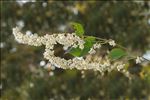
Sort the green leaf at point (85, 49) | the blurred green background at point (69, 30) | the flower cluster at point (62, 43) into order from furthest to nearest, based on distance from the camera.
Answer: the blurred green background at point (69, 30), the green leaf at point (85, 49), the flower cluster at point (62, 43)

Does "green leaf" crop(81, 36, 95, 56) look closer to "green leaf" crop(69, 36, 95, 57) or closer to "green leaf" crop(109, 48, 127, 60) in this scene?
"green leaf" crop(69, 36, 95, 57)

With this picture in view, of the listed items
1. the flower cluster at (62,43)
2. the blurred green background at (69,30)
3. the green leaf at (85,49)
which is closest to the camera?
the flower cluster at (62,43)

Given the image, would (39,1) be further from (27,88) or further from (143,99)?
(143,99)

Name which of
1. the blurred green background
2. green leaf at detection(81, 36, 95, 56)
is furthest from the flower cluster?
the blurred green background

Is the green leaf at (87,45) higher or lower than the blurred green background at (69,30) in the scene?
lower

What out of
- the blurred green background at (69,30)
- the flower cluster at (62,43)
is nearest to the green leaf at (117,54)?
the flower cluster at (62,43)

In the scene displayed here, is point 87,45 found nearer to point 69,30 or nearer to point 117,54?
point 117,54

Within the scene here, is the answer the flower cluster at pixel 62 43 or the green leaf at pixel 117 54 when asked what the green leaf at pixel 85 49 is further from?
the green leaf at pixel 117 54

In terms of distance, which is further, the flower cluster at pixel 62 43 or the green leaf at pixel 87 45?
the green leaf at pixel 87 45

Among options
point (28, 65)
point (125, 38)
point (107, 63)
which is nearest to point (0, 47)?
point (28, 65)

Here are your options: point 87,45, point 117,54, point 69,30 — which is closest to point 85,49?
point 87,45
